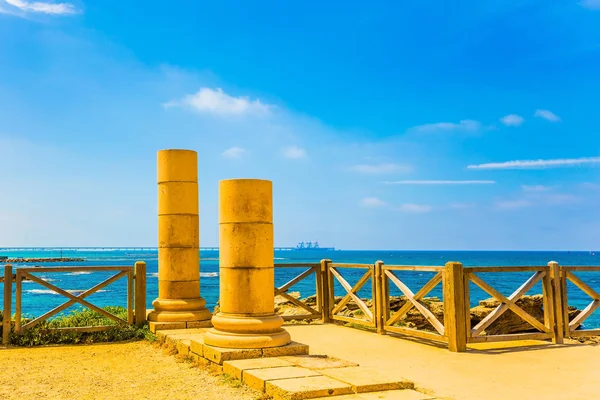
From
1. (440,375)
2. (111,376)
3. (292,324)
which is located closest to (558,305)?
(440,375)

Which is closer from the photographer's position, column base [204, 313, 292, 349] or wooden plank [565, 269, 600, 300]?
column base [204, 313, 292, 349]

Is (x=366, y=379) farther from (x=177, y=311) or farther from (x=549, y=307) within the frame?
(x=177, y=311)

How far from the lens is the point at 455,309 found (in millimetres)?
9914

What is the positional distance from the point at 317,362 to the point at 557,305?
508 cm

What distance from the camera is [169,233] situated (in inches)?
500

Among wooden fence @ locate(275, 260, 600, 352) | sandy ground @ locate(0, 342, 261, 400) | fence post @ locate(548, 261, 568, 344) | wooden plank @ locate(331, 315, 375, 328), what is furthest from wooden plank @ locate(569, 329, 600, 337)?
sandy ground @ locate(0, 342, 261, 400)

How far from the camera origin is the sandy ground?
24.9ft

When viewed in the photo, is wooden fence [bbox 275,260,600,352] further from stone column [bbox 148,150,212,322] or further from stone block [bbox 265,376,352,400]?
stone block [bbox 265,376,352,400]

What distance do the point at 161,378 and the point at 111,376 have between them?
0.82 m

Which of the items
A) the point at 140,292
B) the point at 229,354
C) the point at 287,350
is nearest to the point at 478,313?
the point at 287,350

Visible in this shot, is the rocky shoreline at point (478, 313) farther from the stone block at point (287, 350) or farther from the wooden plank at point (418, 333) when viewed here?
the stone block at point (287, 350)

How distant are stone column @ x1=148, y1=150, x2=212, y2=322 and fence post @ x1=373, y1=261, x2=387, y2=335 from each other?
3.50m

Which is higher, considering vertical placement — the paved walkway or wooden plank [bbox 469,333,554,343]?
wooden plank [bbox 469,333,554,343]

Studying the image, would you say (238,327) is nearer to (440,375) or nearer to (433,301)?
(440,375)
